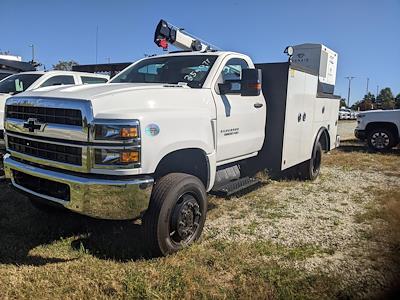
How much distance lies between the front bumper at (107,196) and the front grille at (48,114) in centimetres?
47

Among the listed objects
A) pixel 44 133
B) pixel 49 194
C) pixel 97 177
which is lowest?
pixel 49 194

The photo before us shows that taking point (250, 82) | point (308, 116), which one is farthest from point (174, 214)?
point (308, 116)

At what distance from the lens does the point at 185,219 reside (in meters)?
3.85

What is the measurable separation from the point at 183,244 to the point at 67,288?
117 centimetres

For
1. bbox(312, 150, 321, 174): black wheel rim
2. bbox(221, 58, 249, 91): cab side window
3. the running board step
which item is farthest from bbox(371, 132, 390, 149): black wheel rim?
the running board step

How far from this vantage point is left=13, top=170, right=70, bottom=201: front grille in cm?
341

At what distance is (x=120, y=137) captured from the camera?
3189 millimetres

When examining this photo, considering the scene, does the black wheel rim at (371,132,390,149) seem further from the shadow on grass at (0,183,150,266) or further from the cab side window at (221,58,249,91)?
the shadow on grass at (0,183,150,266)

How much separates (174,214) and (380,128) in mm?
10653

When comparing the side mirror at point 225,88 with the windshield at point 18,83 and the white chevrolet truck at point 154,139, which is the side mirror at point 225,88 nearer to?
the white chevrolet truck at point 154,139

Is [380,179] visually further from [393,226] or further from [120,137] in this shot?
[120,137]

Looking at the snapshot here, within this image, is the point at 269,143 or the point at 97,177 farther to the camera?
the point at 269,143

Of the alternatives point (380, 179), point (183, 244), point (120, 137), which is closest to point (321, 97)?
point (380, 179)

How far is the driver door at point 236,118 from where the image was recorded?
4.43 meters
